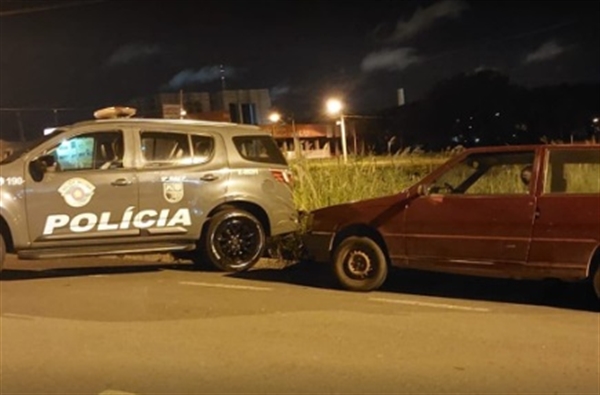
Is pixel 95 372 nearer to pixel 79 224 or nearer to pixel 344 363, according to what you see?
pixel 344 363

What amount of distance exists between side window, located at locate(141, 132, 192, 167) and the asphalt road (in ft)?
4.94

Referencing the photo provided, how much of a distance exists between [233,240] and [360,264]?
7.49ft

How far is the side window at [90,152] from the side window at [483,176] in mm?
4146

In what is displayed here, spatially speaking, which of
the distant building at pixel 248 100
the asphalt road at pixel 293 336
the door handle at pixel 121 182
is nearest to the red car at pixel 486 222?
the asphalt road at pixel 293 336

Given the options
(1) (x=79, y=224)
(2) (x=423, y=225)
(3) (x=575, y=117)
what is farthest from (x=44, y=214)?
(3) (x=575, y=117)

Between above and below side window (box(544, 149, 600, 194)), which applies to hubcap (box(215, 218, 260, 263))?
below

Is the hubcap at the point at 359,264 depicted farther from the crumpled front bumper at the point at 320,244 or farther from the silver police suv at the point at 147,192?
the silver police suv at the point at 147,192

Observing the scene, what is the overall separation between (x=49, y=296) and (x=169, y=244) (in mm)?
1842

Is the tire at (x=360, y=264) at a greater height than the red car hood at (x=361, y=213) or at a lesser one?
lesser

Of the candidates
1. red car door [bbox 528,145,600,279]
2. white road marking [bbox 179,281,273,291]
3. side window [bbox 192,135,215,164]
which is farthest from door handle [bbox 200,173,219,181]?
red car door [bbox 528,145,600,279]

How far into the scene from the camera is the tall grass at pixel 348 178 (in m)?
12.3

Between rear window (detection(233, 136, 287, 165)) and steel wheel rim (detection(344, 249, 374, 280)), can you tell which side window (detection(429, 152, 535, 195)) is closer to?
steel wheel rim (detection(344, 249, 374, 280))

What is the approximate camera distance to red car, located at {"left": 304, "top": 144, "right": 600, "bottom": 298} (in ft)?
24.5

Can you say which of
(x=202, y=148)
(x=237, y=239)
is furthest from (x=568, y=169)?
(x=202, y=148)
